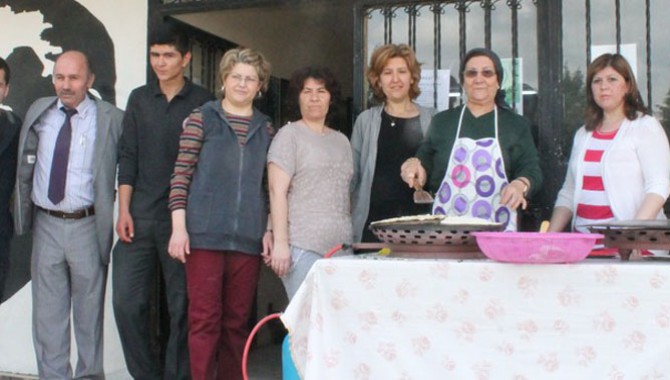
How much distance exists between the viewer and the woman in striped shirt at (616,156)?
9.87 feet

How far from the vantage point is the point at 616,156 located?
10.1 ft

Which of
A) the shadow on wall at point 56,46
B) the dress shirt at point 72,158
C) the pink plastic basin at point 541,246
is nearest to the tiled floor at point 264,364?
the dress shirt at point 72,158

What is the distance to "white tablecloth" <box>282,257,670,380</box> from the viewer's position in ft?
7.02

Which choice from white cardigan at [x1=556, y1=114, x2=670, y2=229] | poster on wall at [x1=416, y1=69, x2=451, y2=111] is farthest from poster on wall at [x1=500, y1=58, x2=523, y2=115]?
white cardigan at [x1=556, y1=114, x2=670, y2=229]

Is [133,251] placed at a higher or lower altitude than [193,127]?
lower

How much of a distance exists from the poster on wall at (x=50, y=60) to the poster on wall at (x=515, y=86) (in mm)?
2075

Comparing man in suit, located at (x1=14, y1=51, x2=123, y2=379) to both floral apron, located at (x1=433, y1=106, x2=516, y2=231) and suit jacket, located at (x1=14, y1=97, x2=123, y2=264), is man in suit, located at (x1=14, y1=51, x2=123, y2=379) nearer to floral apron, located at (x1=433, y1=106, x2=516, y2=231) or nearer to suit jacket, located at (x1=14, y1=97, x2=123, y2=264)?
suit jacket, located at (x1=14, y1=97, x2=123, y2=264)

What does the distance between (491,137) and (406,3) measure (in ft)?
3.56

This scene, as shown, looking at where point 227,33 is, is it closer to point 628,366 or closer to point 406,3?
point 406,3

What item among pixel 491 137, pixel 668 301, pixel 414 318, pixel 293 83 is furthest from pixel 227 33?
pixel 668 301

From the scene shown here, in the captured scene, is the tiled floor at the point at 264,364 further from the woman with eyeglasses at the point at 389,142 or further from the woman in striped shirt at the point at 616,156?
the woman in striped shirt at the point at 616,156

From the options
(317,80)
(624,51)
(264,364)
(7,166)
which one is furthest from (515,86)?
(7,166)

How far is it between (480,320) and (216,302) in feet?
4.57

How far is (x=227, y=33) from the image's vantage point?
5344mm
